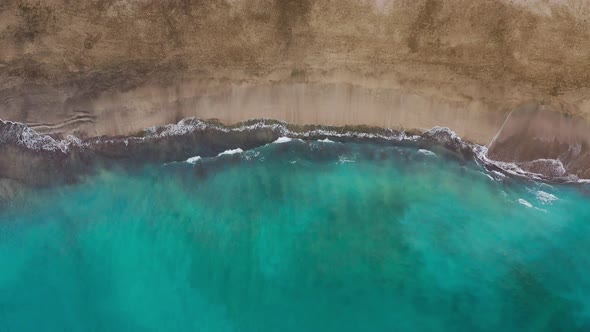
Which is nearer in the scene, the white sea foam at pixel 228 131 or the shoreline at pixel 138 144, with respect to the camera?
the white sea foam at pixel 228 131

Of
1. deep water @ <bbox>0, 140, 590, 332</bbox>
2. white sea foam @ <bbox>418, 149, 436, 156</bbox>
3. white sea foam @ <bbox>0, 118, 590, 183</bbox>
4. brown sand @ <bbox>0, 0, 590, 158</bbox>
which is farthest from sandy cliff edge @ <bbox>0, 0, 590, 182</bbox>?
deep water @ <bbox>0, 140, 590, 332</bbox>

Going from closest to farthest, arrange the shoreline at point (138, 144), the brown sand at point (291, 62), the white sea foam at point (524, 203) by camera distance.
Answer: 1. the brown sand at point (291, 62)
2. the white sea foam at point (524, 203)
3. the shoreline at point (138, 144)

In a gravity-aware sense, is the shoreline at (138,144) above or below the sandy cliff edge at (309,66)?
below

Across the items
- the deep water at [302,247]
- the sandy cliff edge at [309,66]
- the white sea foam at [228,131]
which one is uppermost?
the sandy cliff edge at [309,66]

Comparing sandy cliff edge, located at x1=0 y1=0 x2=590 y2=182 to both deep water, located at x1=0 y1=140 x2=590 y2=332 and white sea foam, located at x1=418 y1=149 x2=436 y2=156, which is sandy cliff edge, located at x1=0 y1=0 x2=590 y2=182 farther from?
deep water, located at x1=0 y1=140 x2=590 y2=332

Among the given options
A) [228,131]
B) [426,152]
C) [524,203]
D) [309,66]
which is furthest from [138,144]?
[524,203]

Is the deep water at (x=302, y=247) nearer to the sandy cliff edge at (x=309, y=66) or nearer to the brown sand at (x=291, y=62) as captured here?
the sandy cliff edge at (x=309, y=66)

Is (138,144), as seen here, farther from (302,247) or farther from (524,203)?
(524,203)

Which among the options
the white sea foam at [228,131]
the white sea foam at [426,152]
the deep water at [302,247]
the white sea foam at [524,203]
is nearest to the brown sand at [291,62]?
the white sea foam at [228,131]
